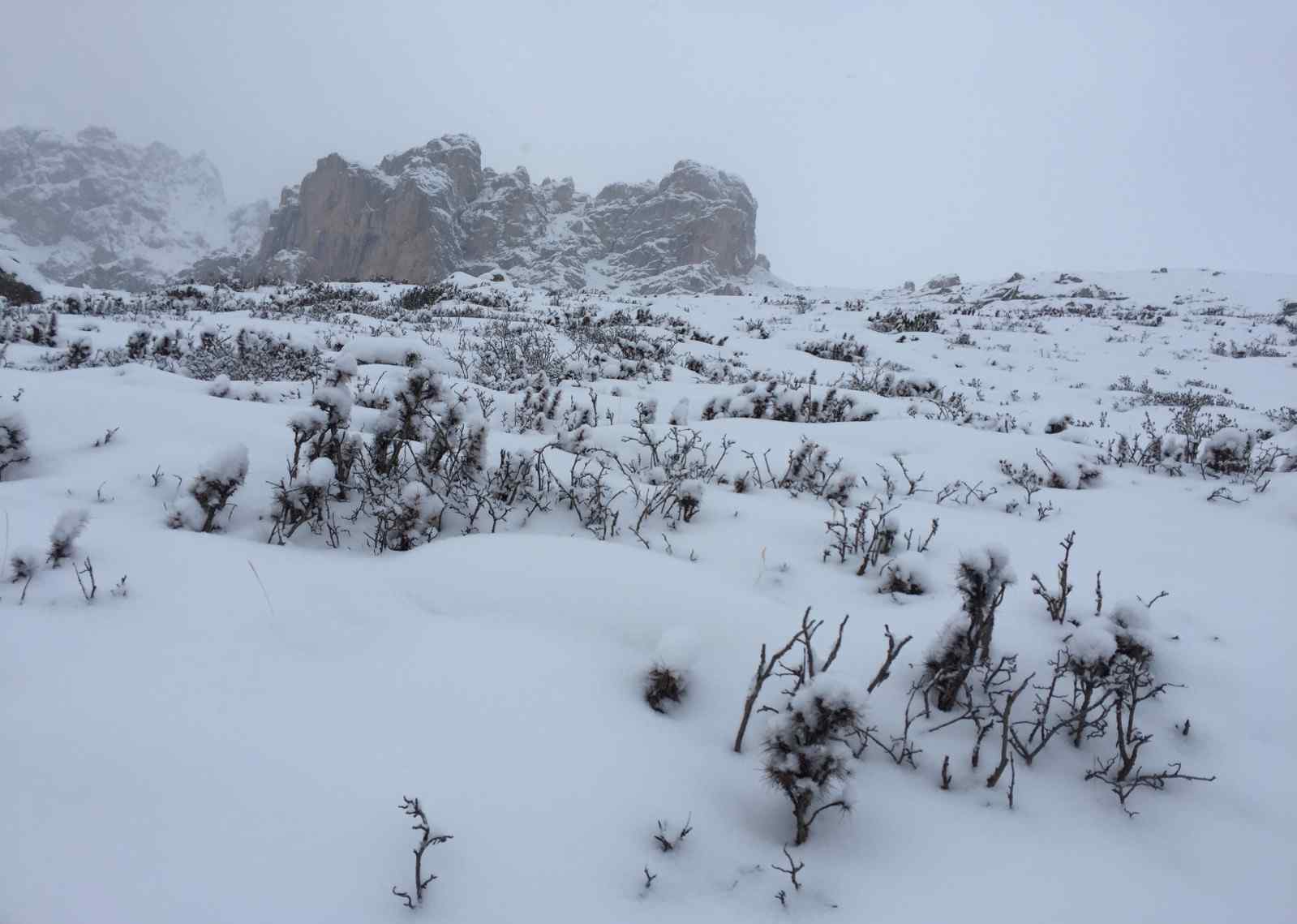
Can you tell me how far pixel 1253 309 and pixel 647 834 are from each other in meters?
28.4

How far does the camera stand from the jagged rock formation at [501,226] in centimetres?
11362

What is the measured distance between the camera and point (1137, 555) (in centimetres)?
283

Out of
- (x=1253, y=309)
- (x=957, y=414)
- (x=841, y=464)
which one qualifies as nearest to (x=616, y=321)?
(x=957, y=414)

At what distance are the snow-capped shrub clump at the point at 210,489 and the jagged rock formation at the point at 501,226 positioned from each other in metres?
106

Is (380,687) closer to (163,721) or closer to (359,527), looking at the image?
(163,721)

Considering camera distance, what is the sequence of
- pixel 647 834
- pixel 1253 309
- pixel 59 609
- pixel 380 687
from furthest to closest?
1. pixel 1253 309
2. pixel 59 609
3. pixel 380 687
4. pixel 647 834

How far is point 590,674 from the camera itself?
1.83 m

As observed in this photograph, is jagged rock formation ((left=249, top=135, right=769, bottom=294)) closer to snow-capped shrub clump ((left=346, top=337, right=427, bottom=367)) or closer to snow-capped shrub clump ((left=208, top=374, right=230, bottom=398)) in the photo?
snow-capped shrub clump ((left=346, top=337, right=427, bottom=367))

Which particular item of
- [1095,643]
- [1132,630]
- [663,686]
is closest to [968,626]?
[1095,643]

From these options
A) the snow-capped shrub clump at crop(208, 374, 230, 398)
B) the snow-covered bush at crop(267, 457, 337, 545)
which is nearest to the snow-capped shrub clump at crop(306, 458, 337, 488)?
the snow-covered bush at crop(267, 457, 337, 545)

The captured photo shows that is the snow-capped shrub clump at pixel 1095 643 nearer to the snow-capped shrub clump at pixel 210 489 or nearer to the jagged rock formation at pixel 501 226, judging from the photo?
the snow-capped shrub clump at pixel 210 489

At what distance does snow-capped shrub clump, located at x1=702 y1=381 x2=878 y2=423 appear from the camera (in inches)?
223

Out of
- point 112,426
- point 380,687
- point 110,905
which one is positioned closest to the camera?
point 110,905

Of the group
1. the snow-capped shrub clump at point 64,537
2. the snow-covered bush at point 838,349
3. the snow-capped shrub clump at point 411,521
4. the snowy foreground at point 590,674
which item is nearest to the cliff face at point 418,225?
the snow-covered bush at point 838,349
